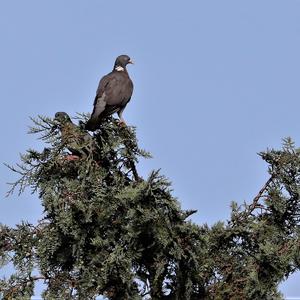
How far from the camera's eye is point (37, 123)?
7.50 meters

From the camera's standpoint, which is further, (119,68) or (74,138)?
(119,68)

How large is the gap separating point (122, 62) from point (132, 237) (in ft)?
22.4

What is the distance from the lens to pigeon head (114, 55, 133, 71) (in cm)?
1262

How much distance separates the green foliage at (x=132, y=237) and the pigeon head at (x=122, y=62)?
210 inches

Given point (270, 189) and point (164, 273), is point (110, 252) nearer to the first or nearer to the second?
point (164, 273)

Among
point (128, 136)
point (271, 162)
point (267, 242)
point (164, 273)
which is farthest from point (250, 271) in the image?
point (128, 136)

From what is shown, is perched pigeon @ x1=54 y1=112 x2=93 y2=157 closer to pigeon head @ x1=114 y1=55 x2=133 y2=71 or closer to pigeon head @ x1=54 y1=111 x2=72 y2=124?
pigeon head @ x1=54 y1=111 x2=72 y2=124

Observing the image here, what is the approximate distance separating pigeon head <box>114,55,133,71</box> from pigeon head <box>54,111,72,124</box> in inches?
189

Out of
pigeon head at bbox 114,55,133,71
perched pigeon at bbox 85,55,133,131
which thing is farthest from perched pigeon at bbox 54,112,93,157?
pigeon head at bbox 114,55,133,71

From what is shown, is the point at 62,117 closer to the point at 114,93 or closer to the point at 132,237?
the point at 132,237

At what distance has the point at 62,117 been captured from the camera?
7.55 meters

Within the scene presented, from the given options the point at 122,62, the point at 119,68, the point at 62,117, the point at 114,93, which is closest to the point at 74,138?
the point at 62,117

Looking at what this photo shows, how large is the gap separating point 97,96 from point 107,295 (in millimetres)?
4753

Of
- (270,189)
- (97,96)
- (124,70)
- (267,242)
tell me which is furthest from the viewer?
(124,70)
